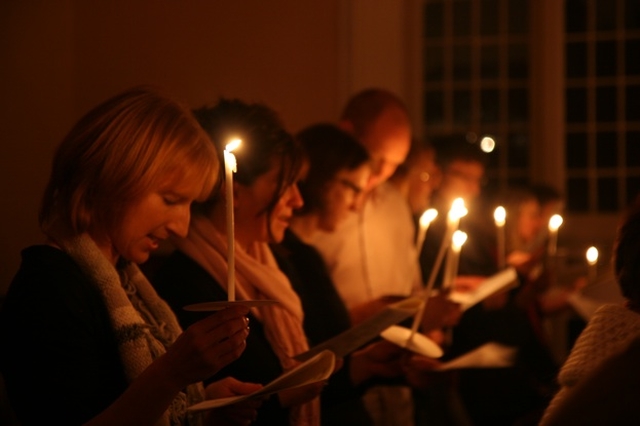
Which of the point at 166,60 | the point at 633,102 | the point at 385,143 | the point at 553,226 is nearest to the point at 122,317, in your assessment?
the point at 385,143

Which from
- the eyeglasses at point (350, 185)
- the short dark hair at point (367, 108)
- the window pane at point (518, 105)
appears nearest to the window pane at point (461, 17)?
the window pane at point (518, 105)

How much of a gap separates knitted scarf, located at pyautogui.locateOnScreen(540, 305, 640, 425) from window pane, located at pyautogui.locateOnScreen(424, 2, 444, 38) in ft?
17.0

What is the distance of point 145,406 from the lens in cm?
166

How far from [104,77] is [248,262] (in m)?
2.31

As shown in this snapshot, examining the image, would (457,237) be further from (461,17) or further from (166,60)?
(461,17)

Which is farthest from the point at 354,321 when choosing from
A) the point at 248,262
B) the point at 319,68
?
the point at 319,68

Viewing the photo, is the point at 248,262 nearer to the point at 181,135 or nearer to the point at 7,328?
the point at 181,135

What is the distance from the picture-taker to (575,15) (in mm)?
6801

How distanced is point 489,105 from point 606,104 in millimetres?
785

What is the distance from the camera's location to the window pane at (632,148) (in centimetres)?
695

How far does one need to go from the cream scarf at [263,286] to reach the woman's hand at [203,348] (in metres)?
0.69

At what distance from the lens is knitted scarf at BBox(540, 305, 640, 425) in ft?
5.65

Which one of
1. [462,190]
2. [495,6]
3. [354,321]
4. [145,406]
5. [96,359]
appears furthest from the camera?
[495,6]

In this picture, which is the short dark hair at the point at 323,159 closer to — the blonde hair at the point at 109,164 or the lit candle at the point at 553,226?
the blonde hair at the point at 109,164
